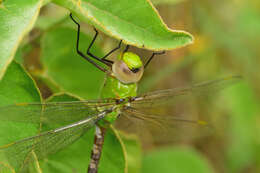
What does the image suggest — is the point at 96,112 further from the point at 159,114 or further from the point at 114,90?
the point at 159,114

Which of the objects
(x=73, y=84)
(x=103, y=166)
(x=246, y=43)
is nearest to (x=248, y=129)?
(x=246, y=43)

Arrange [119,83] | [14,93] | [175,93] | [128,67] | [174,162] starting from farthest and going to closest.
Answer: [174,162] → [175,93] → [119,83] → [128,67] → [14,93]

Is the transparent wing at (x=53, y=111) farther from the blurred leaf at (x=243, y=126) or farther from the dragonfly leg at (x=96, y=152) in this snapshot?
the blurred leaf at (x=243, y=126)

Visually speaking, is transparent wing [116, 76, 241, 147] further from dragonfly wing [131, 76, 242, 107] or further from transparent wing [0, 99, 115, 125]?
transparent wing [0, 99, 115, 125]

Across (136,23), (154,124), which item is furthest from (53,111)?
(154,124)

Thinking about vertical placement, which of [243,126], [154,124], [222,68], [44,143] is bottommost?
[44,143]

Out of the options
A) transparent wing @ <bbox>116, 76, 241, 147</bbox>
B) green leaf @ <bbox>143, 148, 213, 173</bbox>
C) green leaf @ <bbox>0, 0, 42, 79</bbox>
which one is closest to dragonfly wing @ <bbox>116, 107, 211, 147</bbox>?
transparent wing @ <bbox>116, 76, 241, 147</bbox>
